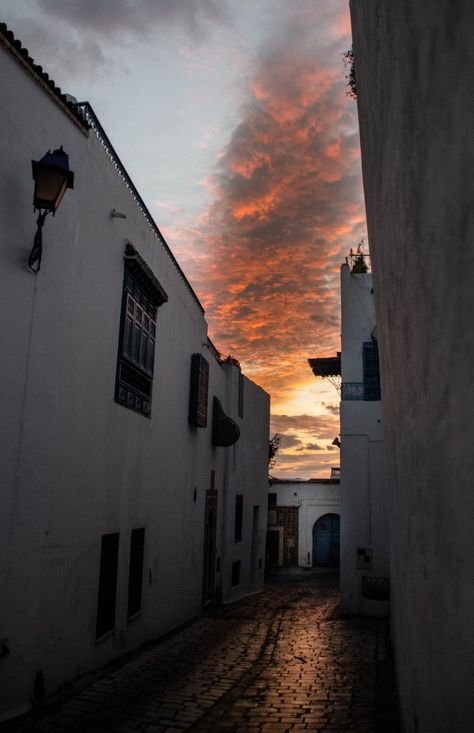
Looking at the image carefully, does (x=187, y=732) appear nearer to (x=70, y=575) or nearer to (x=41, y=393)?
(x=70, y=575)

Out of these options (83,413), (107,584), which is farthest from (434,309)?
(107,584)

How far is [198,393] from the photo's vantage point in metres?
12.6

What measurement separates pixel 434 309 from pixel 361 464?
12.1 metres

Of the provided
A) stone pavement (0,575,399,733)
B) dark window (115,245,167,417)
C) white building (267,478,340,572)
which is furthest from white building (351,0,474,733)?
white building (267,478,340,572)

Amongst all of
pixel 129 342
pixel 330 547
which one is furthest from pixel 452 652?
pixel 330 547

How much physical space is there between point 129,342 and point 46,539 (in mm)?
3422

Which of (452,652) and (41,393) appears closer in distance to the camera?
(452,652)

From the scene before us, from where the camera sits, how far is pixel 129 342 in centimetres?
840

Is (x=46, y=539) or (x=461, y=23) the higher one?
(x=461, y=23)

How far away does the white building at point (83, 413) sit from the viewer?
5164 mm

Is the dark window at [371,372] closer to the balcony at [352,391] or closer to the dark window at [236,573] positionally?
the balcony at [352,391]

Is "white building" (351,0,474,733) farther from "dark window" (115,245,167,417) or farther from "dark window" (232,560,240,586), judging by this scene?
"dark window" (232,560,240,586)

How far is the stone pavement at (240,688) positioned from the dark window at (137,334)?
3.51 m

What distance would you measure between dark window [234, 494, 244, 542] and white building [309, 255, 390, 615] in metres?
4.90
